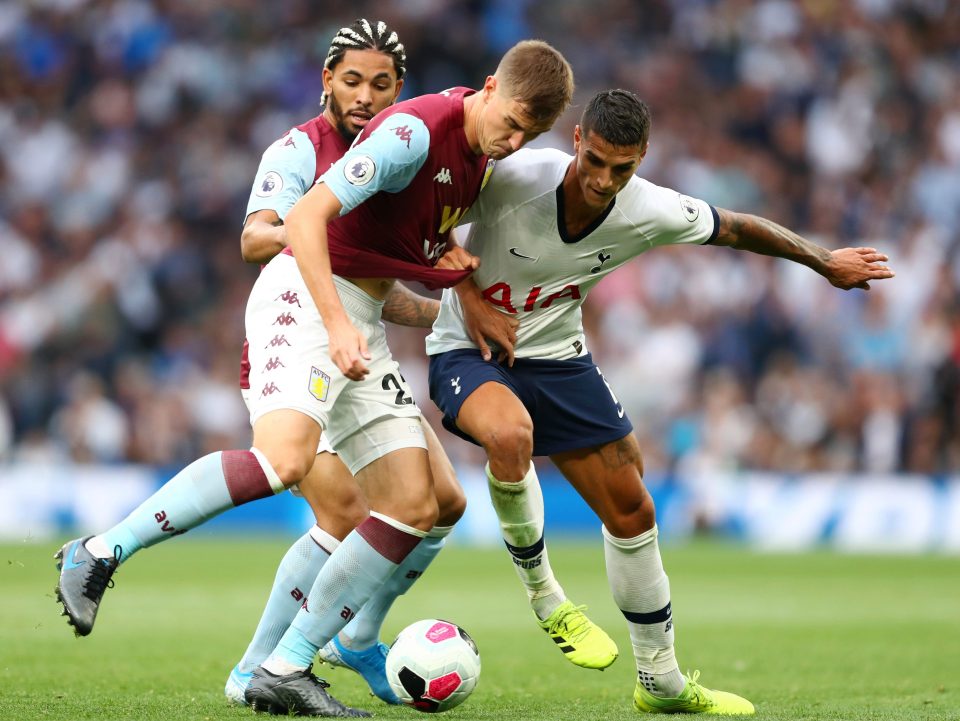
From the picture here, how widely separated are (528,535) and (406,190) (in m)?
1.61

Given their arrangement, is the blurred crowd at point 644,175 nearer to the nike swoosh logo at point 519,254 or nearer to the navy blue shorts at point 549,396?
the navy blue shorts at point 549,396

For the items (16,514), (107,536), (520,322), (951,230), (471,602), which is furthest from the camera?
(951,230)

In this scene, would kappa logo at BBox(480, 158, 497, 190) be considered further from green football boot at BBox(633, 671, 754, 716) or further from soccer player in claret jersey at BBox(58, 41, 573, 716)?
green football boot at BBox(633, 671, 754, 716)

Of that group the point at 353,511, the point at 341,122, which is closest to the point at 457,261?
the point at 341,122

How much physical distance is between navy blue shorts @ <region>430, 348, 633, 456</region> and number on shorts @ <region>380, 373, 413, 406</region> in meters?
0.20

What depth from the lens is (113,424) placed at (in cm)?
1716

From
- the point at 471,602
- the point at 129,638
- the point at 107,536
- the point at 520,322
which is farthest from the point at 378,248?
the point at 471,602

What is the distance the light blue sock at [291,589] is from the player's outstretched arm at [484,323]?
1.09 metres

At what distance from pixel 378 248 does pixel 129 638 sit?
410 cm

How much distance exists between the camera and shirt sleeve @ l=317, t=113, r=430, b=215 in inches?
209

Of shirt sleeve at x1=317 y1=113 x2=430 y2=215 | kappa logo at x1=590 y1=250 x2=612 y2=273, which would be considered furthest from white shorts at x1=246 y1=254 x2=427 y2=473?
kappa logo at x1=590 y1=250 x2=612 y2=273

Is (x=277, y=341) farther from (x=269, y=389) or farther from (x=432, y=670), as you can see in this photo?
(x=432, y=670)

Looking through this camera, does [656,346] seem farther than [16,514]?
Yes

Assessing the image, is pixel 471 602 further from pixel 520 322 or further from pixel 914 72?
pixel 914 72
